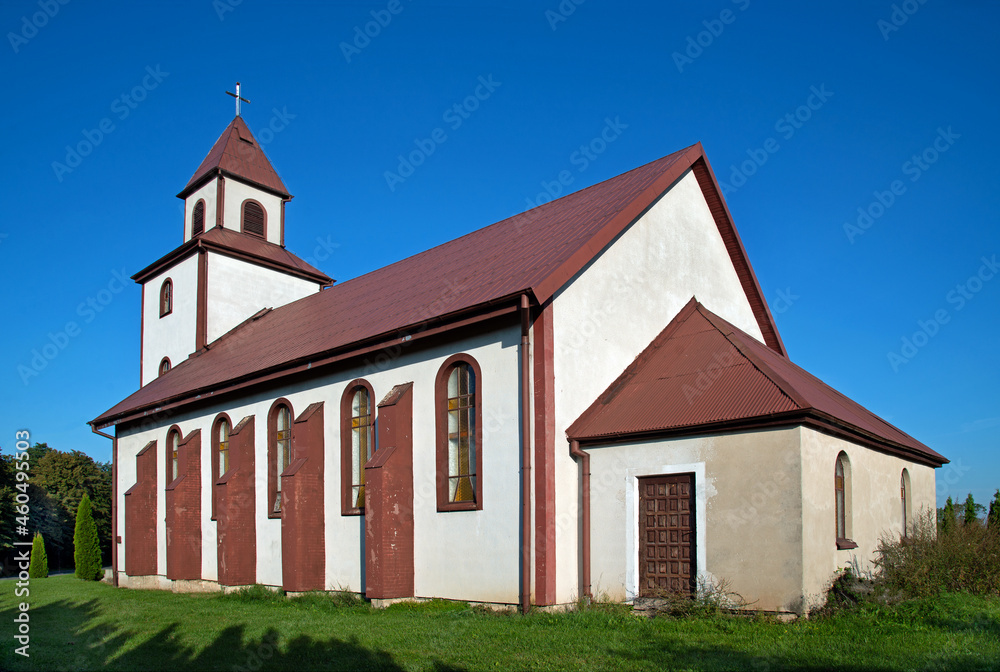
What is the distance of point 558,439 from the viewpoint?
1340 cm

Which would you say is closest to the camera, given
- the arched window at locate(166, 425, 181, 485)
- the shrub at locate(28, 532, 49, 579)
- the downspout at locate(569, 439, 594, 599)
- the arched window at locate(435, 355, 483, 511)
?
the downspout at locate(569, 439, 594, 599)

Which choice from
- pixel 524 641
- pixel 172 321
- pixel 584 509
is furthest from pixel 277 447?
pixel 172 321

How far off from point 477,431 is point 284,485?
536cm

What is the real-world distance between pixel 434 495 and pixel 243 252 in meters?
17.3

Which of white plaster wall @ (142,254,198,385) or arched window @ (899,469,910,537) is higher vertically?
white plaster wall @ (142,254,198,385)

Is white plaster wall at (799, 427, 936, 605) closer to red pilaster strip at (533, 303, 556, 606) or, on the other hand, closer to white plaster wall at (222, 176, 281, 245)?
red pilaster strip at (533, 303, 556, 606)

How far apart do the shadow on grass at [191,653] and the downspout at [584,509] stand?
427 centimetres

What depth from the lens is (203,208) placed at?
97.9 ft

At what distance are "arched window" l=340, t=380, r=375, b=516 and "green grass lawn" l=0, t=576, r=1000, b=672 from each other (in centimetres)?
A: 297

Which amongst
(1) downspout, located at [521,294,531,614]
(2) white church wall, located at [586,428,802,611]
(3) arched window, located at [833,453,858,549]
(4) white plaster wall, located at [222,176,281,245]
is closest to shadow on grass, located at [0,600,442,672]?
(1) downspout, located at [521,294,531,614]

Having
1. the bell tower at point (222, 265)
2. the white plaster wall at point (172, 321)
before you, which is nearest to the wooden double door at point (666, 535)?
the bell tower at point (222, 265)

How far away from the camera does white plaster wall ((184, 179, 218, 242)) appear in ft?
96.1

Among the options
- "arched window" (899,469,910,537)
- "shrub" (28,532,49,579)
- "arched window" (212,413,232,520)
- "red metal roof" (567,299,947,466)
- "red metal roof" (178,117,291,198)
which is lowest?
"shrub" (28,532,49,579)

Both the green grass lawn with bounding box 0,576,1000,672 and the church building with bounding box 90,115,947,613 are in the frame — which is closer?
the green grass lawn with bounding box 0,576,1000,672
